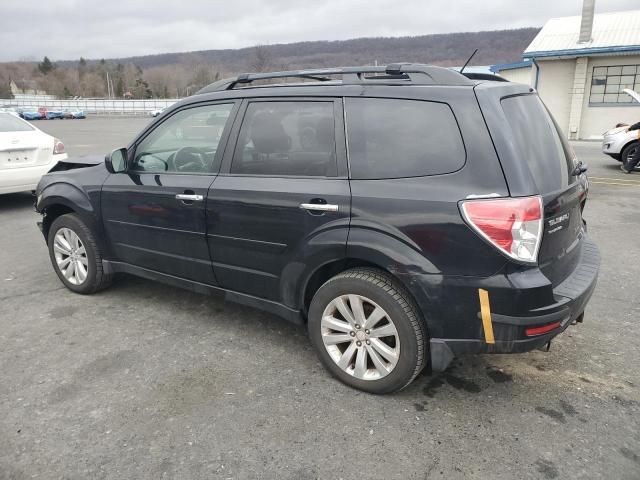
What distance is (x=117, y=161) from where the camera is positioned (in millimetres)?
4062

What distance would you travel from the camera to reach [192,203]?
11.7 ft

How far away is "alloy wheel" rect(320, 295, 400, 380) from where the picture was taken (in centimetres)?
290

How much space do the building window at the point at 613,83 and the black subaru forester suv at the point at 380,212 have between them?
864 inches

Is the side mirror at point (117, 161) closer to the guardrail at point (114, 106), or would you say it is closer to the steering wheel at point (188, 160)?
the steering wheel at point (188, 160)

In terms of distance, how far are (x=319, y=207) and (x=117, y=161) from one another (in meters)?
1.95

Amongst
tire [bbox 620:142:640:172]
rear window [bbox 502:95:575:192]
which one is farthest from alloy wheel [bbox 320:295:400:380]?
tire [bbox 620:142:640:172]

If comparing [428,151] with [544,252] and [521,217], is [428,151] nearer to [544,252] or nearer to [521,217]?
[521,217]

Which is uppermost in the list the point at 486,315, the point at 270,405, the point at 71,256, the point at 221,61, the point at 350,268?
the point at 221,61

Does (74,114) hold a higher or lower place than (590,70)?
lower

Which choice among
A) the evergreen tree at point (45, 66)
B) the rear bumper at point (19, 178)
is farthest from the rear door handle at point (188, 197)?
the evergreen tree at point (45, 66)

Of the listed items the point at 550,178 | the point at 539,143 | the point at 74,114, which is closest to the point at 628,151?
the point at 539,143

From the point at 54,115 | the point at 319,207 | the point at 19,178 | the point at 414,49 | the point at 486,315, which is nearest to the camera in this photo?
the point at 486,315

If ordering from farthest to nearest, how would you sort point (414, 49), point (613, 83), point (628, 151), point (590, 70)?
point (414, 49) → point (590, 70) → point (613, 83) → point (628, 151)

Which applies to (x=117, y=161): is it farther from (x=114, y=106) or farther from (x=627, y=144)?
(x=114, y=106)
